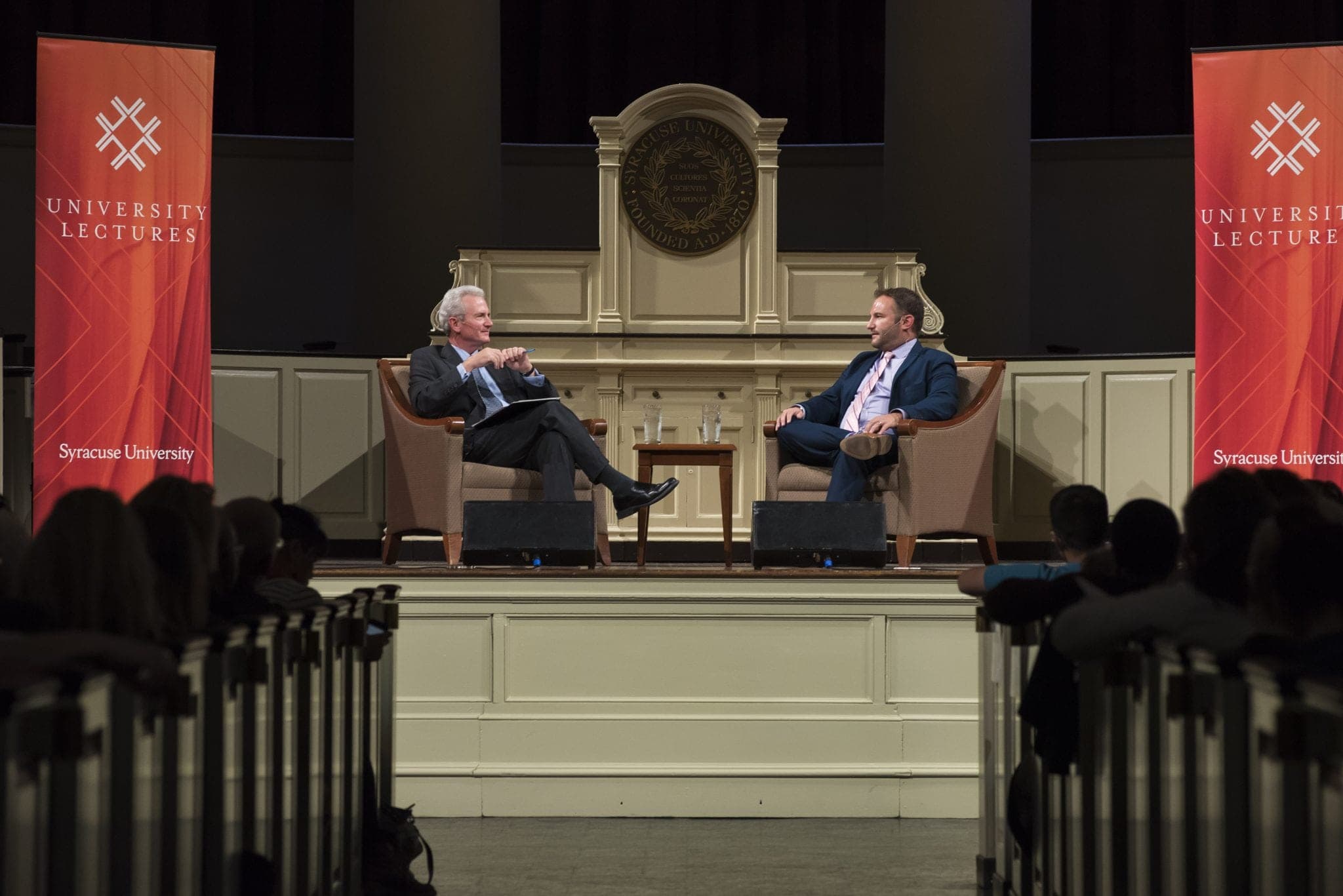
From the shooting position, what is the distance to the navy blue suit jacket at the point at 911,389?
232 inches

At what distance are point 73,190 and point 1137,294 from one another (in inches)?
244

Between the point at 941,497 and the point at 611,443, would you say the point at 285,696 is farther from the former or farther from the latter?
the point at 611,443

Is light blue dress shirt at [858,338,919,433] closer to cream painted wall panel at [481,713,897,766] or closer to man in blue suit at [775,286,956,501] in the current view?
man in blue suit at [775,286,956,501]

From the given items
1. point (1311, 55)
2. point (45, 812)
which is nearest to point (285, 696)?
point (45, 812)

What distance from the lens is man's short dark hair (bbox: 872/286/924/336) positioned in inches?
243

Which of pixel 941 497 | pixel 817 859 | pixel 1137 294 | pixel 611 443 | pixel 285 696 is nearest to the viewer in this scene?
pixel 285 696

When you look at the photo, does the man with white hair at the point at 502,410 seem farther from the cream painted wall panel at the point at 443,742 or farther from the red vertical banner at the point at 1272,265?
the red vertical banner at the point at 1272,265

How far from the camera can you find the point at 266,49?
33.7 feet

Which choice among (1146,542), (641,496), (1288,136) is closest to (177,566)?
(1146,542)

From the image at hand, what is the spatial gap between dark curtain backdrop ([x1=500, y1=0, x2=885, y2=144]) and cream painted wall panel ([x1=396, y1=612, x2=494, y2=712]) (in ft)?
21.1

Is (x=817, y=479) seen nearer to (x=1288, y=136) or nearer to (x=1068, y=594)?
(x=1288, y=136)

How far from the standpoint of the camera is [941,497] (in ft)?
19.0

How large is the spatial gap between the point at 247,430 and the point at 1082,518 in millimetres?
5249

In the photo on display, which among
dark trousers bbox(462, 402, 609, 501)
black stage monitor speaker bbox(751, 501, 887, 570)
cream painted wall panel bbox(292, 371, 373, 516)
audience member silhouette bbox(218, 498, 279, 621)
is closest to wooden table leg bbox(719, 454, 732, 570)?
dark trousers bbox(462, 402, 609, 501)
